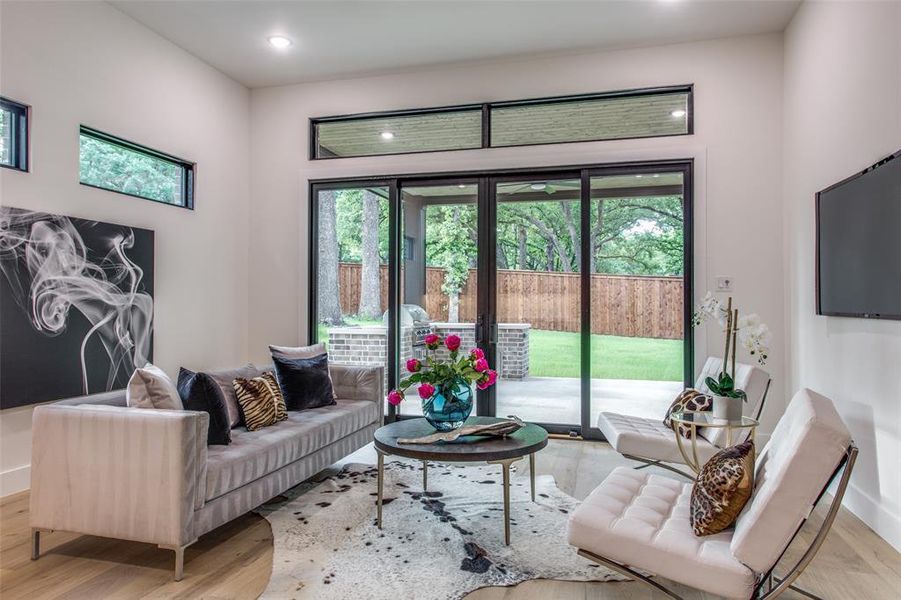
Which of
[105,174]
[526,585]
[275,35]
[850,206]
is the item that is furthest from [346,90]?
[526,585]

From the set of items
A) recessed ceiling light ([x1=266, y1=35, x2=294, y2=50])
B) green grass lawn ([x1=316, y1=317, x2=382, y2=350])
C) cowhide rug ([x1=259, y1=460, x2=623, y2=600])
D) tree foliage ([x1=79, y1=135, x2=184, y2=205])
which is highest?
recessed ceiling light ([x1=266, y1=35, x2=294, y2=50])

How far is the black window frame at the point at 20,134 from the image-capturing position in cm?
350

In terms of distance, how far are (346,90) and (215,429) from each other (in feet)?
12.3

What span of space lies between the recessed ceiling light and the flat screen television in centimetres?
408

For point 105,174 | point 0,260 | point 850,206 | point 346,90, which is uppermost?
point 346,90

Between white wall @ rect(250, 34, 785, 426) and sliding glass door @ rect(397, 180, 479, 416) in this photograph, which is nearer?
white wall @ rect(250, 34, 785, 426)

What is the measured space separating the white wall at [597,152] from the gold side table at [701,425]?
5.18 ft

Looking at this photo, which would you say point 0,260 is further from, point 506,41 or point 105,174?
point 506,41

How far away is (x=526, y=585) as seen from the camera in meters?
2.37

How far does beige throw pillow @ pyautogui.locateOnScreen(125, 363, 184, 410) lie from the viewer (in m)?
2.65

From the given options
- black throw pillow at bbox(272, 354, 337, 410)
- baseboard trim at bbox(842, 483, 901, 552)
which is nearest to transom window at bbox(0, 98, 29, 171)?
black throw pillow at bbox(272, 354, 337, 410)

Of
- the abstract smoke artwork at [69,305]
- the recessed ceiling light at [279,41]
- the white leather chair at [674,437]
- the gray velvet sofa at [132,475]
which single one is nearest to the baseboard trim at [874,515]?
the white leather chair at [674,437]

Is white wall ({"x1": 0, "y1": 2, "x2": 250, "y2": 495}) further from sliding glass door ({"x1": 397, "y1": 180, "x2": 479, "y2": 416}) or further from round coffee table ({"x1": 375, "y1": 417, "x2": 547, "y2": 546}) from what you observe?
round coffee table ({"x1": 375, "y1": 417, "x2": 547, "y2": 546})

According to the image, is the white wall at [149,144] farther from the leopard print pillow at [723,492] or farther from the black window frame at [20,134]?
the leopard print pillow at [723,492]
